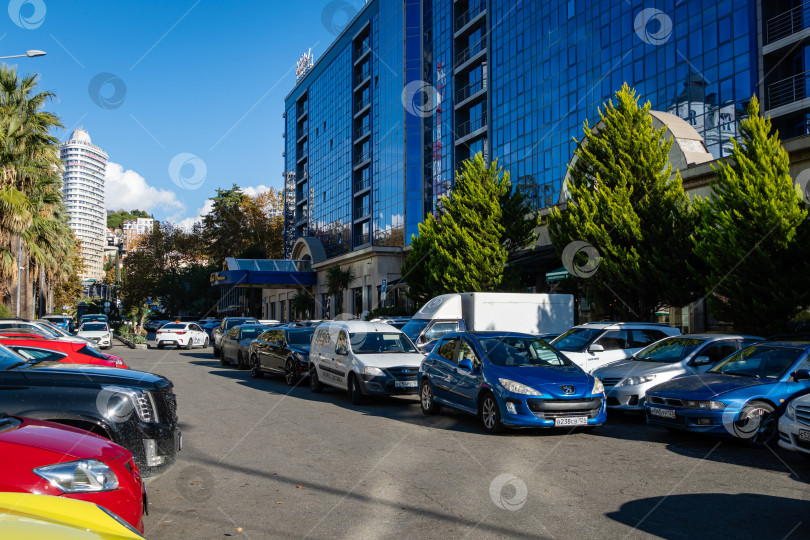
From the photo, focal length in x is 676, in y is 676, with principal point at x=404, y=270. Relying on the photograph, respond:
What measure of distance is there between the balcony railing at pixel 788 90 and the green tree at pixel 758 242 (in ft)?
36.8

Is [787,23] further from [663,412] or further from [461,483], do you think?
[461,483]

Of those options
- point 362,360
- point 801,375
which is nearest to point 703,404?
point 801,375

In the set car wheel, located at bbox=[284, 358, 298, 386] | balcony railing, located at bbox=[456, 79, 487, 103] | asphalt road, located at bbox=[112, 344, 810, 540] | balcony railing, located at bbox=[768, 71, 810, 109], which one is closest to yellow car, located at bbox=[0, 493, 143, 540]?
asphalt road, located at bbox=[112, 344, 810, 540]

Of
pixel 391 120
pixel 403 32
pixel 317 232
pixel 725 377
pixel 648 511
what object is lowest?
pixel 648 511

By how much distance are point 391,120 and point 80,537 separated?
5289 centimetres

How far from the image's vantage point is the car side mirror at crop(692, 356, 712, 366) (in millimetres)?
11175

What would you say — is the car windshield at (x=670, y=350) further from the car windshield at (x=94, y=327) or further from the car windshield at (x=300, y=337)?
the car windshield at (x=94, y=327)

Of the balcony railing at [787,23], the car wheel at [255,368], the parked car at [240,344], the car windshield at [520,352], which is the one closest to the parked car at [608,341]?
the car windshield at [520,352]

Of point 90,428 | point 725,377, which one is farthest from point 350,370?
point 90,428

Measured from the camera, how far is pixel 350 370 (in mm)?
13445

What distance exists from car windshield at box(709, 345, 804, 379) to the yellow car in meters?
9.03

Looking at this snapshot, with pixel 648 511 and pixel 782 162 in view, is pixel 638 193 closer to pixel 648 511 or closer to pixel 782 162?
pixel 782 162

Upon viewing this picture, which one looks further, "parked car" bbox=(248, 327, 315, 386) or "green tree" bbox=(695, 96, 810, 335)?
"parked car" bbox=(248, 327, 315, 386)

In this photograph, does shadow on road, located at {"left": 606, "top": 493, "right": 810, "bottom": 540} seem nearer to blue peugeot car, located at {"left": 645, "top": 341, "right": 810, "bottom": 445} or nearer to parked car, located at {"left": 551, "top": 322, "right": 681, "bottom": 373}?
blue peugeot car, located at {"left": 645, "top": 341, "right": 810, "bottom": 445}
